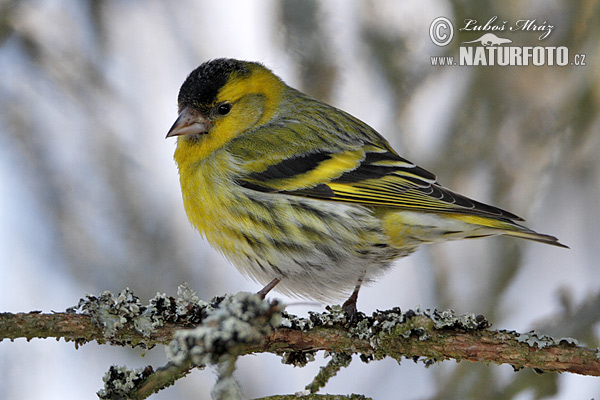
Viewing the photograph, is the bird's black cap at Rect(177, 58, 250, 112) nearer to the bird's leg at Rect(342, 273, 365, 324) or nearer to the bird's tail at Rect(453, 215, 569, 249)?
the bird's leg at Rect(342, 273, 365, 324)

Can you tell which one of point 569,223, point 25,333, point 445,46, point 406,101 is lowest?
point 25,333

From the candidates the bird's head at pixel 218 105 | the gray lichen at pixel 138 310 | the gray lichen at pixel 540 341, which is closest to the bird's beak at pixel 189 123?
the bird's head at pixel 218 105

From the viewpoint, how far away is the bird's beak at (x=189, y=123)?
10.8 feet

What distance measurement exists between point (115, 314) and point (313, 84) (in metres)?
2.56

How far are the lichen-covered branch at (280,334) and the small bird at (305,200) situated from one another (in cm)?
17

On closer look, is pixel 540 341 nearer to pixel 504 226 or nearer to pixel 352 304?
pixel 504 226

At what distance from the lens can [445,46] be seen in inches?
164

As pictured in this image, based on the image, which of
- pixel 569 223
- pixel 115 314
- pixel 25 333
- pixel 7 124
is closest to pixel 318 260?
pixel 115 314

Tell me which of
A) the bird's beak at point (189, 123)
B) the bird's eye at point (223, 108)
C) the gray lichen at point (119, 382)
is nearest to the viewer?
the gray lichen at point (119, 382)

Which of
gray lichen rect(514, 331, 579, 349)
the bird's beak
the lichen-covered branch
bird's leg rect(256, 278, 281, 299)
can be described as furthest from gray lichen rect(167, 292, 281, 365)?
the bird's beak

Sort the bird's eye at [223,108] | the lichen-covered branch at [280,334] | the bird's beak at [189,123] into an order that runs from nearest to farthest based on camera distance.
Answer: the lichen-covered branch at [280,334] → the bird's beak at [189,123] → the bird's eye at [223,108]

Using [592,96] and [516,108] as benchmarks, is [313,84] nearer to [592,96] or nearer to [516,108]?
[516,108]

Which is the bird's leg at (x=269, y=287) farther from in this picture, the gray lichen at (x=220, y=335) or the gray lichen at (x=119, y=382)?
the gray lichen at (x=220, y=335)

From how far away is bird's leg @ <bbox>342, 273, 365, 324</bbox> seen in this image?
2629 mm
